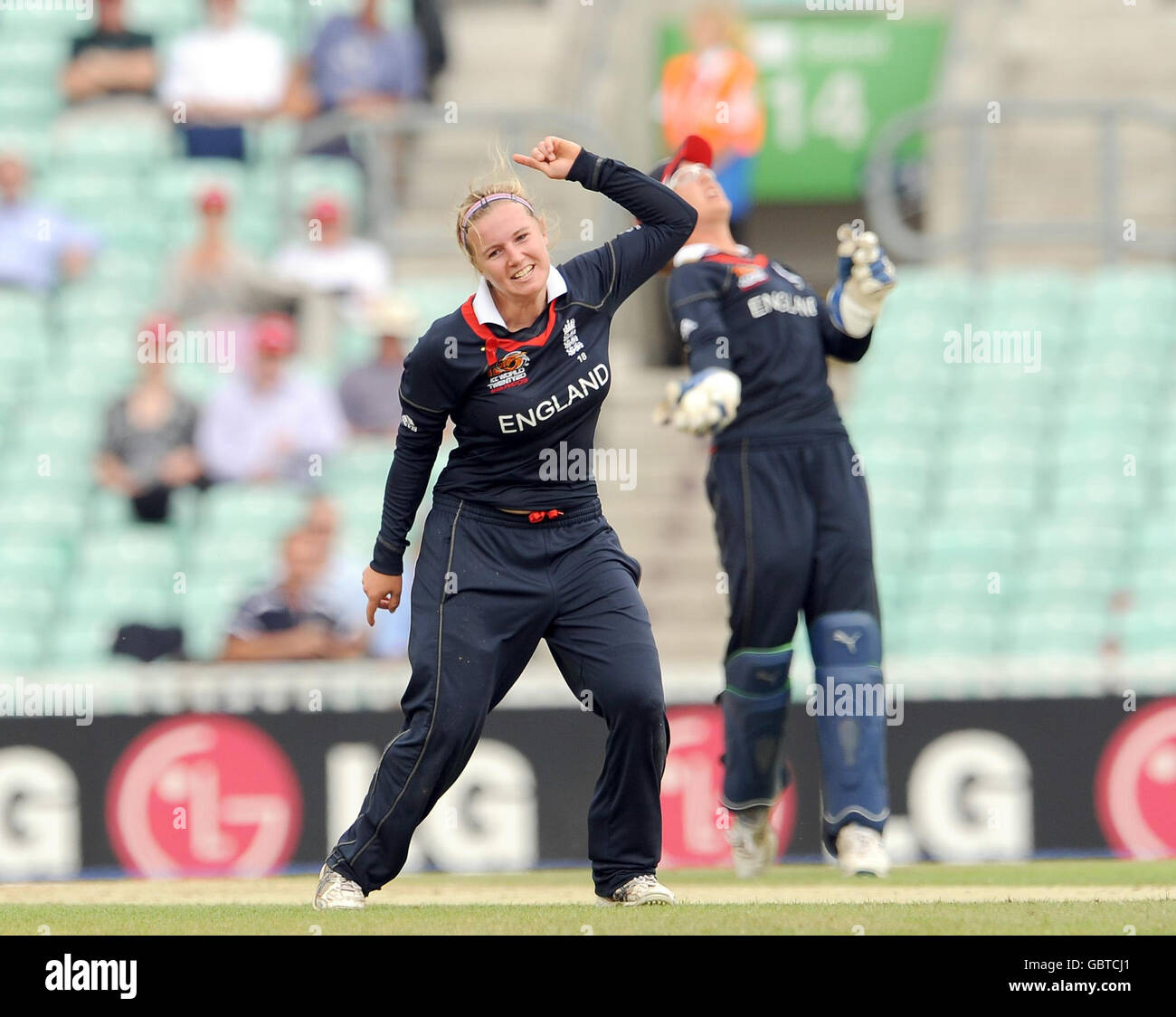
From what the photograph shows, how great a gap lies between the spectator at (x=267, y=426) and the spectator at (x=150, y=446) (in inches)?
4.1

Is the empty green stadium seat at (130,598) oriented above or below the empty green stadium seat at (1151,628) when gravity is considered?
above

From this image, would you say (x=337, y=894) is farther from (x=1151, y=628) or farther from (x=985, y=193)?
(x=985, y=193)

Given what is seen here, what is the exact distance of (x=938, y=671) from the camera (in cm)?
989

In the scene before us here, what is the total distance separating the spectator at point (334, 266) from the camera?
42.0ft

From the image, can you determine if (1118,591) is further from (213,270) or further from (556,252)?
(213,270)

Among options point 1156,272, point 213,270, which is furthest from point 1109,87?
point 213,270

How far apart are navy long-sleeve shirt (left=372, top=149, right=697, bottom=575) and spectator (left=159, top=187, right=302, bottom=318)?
6.40 m

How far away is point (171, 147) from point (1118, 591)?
21.8ft

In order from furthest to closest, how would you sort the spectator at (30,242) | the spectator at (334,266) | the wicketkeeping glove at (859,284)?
the spectator at (30,242), the spectator at (334,266), the wicketkeeping glove at (859,284)


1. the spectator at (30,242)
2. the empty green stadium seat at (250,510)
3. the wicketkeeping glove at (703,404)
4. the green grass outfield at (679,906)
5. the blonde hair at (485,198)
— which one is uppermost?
the spectator at (30,242)

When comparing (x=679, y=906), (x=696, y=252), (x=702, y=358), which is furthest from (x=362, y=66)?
(x=679, y=906)

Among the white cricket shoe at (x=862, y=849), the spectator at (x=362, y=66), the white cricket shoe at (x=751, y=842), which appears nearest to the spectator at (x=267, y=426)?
the spectator at (x=362, y=66)

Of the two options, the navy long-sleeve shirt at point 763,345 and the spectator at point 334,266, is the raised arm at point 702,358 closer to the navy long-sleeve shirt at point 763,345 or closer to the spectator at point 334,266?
the navy long-sleeve shirt at point 763,345

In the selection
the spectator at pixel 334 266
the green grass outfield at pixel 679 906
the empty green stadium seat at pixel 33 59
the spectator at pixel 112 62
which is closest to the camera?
the green grass outfield at pixel 679 906
